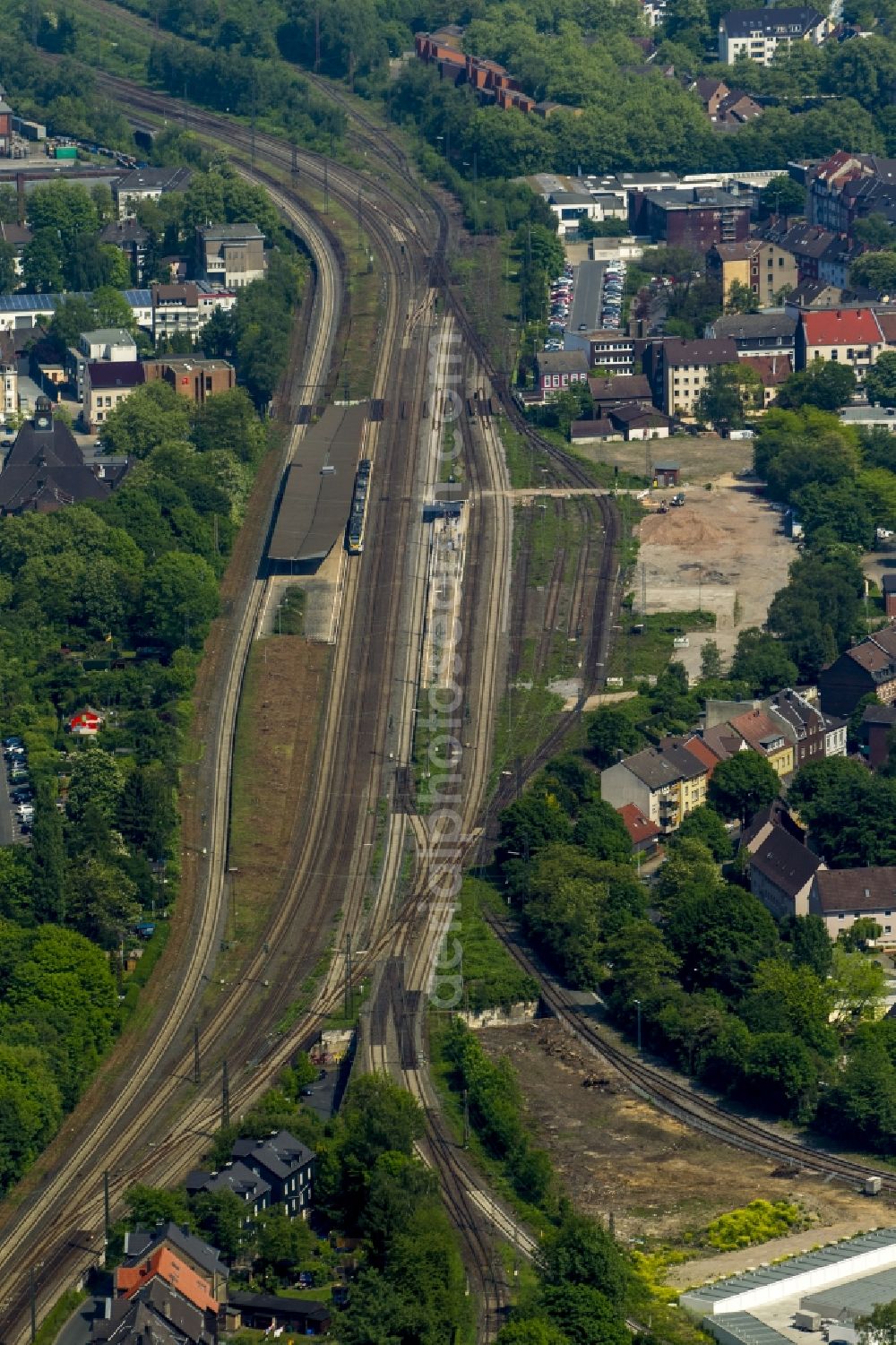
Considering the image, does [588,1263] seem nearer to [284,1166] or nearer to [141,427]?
[284,1166]

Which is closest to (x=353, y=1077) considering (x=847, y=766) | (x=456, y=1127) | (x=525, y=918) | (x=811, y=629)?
(x=456, y=1127)

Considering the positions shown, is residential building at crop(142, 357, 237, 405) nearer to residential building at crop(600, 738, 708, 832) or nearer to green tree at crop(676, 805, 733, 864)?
residential building at crop(600, 738, 708, 832)

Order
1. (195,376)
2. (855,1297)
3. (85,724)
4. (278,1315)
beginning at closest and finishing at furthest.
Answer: (278,1315), (855,1297), (85,724), (195,376)

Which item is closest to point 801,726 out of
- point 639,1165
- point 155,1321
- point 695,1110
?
point 695,1110

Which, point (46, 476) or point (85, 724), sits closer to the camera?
point (85, 724)

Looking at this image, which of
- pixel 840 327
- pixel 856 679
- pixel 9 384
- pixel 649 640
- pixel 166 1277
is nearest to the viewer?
pixel 166 1277

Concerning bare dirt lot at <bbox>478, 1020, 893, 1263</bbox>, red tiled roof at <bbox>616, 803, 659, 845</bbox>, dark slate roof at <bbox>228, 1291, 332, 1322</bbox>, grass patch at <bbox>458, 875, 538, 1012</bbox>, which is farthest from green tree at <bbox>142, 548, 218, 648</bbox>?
dark slate roof at <bbox>228, 1291, 332, 1322</bbox>

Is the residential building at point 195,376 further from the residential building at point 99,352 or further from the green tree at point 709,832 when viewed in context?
the green tree at point 709,832
